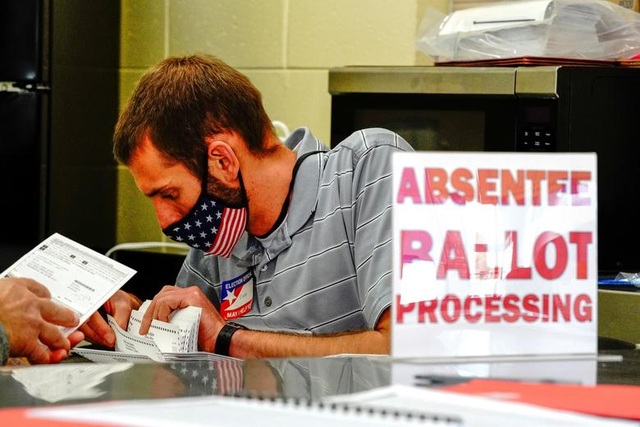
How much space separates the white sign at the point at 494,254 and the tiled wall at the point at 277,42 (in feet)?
6.04

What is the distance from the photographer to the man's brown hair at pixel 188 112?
201 centimetres

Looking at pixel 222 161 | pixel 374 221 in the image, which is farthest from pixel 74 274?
pixel 374 221

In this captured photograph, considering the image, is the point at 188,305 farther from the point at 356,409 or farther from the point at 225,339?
the point at 356,409

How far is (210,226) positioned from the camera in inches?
78.3

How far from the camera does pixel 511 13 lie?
91.3 inches

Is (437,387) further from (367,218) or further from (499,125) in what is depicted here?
(499,125)

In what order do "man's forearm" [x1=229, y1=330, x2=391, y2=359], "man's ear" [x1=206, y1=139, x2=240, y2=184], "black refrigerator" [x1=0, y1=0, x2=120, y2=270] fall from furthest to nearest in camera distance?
"black refrigerator" [x1=0, y1=0, x2=120, y2=270] → "man's ear" [x1=206, y1=139, x2=240, y2=184] → "man's forearm" [x1=229, y1=330, x2=391, y2=359]

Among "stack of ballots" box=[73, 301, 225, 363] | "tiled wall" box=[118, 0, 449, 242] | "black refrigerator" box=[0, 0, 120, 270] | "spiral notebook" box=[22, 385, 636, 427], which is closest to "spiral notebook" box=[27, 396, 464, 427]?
"spiral notebook" box=[22, 385, 636, 427]

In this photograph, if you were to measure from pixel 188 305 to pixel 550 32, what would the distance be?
923mm

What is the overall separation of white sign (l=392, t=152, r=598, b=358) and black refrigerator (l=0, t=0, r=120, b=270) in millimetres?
2234

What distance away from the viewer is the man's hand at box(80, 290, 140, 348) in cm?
194

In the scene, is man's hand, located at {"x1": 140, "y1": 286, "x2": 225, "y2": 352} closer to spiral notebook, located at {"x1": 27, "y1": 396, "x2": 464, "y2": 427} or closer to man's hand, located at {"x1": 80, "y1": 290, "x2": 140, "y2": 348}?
man's hand, located at {"x1": 80, "y1": 290, "x2": 140, "y2": 348}

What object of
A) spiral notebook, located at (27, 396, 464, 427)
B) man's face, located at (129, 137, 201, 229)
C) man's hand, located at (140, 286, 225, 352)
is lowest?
man's hand, located at (140, 286, 225, 352)

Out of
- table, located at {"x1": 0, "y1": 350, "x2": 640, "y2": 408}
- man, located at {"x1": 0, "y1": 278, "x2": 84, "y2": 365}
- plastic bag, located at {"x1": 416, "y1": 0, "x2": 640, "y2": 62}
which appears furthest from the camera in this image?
plastic bag, located at {"x1": 416, "y1": 0, "x2": 640, "y2": 62}
